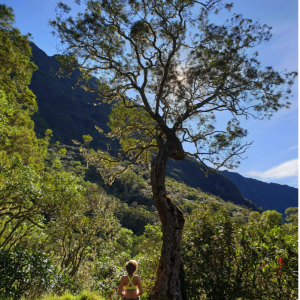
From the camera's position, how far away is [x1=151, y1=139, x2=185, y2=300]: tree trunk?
388cm

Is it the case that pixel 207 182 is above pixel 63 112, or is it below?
below

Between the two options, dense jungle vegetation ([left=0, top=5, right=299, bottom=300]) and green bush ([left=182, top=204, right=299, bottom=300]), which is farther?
dense jungle vegetation ([left=0, top=5, right=299, bottom=300])

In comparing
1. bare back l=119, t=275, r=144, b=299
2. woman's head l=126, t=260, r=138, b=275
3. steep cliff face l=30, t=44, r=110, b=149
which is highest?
steep cliff face l=30, t=44, r=110, b=149

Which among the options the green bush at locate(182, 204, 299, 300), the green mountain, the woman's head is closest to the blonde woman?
the woman's head

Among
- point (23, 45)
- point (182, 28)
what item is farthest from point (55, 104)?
point (182, 28)

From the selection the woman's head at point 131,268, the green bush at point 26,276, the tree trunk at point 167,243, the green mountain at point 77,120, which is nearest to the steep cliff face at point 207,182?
the green mountain at point 77,120

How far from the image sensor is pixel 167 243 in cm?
432

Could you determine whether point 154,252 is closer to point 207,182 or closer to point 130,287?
point 130,287

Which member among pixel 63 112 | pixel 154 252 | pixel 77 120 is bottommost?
pixel 154 252

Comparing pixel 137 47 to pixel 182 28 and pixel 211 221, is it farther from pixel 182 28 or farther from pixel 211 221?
pixel 211 221

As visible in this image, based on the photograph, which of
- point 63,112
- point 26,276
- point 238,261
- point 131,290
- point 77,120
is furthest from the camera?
point 63,112

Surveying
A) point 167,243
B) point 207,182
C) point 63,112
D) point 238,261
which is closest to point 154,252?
point 167,243

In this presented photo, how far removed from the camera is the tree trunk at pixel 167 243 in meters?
3.88

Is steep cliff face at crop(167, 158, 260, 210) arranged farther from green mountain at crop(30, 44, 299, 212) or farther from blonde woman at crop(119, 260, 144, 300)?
blonde woman at crop(119, 260, 144, 300)
